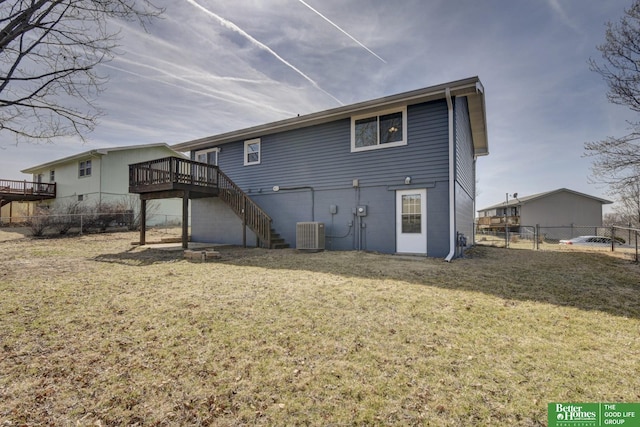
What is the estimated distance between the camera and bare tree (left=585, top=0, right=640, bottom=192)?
9.23m

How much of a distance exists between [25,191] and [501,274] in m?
31.0

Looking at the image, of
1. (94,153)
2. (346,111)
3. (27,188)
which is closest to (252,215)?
(346,111)

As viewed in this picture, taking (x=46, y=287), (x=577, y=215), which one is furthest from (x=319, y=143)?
(x=577, y=215)

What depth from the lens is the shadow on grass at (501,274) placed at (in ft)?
15.7

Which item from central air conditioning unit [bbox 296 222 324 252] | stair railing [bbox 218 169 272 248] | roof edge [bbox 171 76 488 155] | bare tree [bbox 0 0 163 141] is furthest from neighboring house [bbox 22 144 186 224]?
central air conditioning unit [bbox 296 222 324 252]

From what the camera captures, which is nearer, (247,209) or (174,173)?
(174,173)

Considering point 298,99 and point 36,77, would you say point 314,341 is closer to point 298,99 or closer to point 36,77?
point 36,77

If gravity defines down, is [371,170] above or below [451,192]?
above

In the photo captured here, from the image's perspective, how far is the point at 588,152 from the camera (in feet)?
33.5

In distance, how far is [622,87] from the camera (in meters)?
9.44

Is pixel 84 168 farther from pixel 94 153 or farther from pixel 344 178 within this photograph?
pixel 344 178

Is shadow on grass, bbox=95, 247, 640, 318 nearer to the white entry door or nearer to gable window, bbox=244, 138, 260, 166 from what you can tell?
the white entry door

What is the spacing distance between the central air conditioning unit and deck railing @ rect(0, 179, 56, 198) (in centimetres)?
2391
